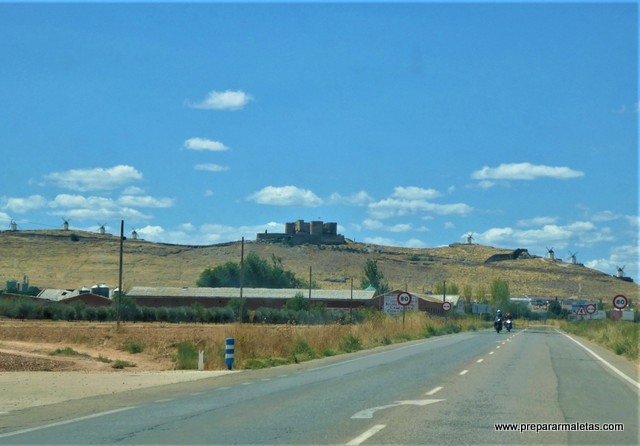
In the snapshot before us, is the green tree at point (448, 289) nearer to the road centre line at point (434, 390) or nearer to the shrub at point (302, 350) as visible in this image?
the shrub at point (302, 350)

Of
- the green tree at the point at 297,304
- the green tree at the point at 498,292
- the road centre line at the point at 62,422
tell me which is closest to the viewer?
the road centre line at the point at 62,422

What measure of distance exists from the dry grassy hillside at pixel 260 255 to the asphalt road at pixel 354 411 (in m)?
115

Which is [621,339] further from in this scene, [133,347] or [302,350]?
[133,347]

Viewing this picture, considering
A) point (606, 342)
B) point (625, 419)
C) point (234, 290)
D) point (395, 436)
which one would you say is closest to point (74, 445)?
point (395, 436)

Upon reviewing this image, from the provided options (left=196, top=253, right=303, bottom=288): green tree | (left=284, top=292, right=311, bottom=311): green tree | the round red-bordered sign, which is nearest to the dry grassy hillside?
(left=196, top=253, right=303, bottom=288): green tree

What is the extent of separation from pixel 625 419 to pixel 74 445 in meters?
9.11

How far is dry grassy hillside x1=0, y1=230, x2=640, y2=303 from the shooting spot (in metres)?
143

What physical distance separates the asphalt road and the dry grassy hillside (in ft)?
379

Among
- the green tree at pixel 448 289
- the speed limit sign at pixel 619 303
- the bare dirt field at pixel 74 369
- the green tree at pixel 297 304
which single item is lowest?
the bare dirt field at pixel 74 369

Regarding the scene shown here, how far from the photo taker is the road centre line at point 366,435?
11.9 metres

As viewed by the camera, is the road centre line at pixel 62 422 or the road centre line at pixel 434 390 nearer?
the road centre line at pixel 62 422

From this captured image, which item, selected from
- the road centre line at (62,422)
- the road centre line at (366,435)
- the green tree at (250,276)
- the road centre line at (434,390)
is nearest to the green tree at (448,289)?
the green tree at (250,276)

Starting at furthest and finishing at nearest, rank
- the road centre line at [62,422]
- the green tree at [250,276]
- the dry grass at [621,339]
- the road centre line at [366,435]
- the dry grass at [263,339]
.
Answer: the green tree at [250,276], the dry grass at [621,339], the dry grass at [263,339], the road centre line at [62,422], the road centre line at [366,435]

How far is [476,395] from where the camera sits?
60.3ft
